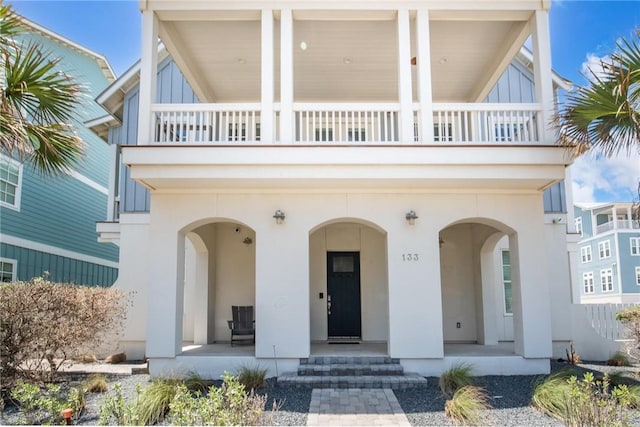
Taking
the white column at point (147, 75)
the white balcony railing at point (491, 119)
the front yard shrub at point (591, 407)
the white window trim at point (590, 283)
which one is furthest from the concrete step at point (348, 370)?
the white window trim at point (590, 283)

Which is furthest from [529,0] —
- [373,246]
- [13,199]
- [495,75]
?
[13,199]

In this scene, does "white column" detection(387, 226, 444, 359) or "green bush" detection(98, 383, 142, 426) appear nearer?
"green bush" detection(98, 383, 142, 426)

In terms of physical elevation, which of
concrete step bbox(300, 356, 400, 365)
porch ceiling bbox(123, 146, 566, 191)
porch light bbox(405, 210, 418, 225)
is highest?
porch ceiling bbox(123, 146, 566, 191)

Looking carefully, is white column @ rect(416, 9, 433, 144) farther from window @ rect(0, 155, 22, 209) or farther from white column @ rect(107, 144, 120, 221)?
window @ rect(0, 155, 22, 209)

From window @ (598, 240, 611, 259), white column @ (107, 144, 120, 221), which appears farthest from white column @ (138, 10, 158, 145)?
window @ (598, 240, 611, 259)

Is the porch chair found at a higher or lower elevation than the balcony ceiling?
lower

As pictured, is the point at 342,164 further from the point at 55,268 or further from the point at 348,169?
the point at 55,268

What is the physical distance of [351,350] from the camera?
9.80m

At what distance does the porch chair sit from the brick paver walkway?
348cm

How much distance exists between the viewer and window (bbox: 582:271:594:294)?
33844 millimetres

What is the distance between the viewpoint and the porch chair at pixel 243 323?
1099 centimetres

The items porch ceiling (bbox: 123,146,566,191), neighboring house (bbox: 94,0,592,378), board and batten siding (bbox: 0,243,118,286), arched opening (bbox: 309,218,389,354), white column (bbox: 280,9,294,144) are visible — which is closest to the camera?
porch ceiling (bbox: 123,146,566,191)

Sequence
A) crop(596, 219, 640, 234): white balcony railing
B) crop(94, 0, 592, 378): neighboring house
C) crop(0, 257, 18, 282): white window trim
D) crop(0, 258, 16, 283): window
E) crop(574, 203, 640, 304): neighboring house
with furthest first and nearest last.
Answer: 1. crop(596, 219, 640, 234): white balcony railing
2. crop(574, 203, 640, 304): neighboring house
3. crop(0, 257, 18, 282): white window trim
4. crop(0, 258, 16, 283): window
5. crop(94, 0, 592, 378): neighboring house

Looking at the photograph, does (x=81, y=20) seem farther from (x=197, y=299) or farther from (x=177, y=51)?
(x=197, y=299)
